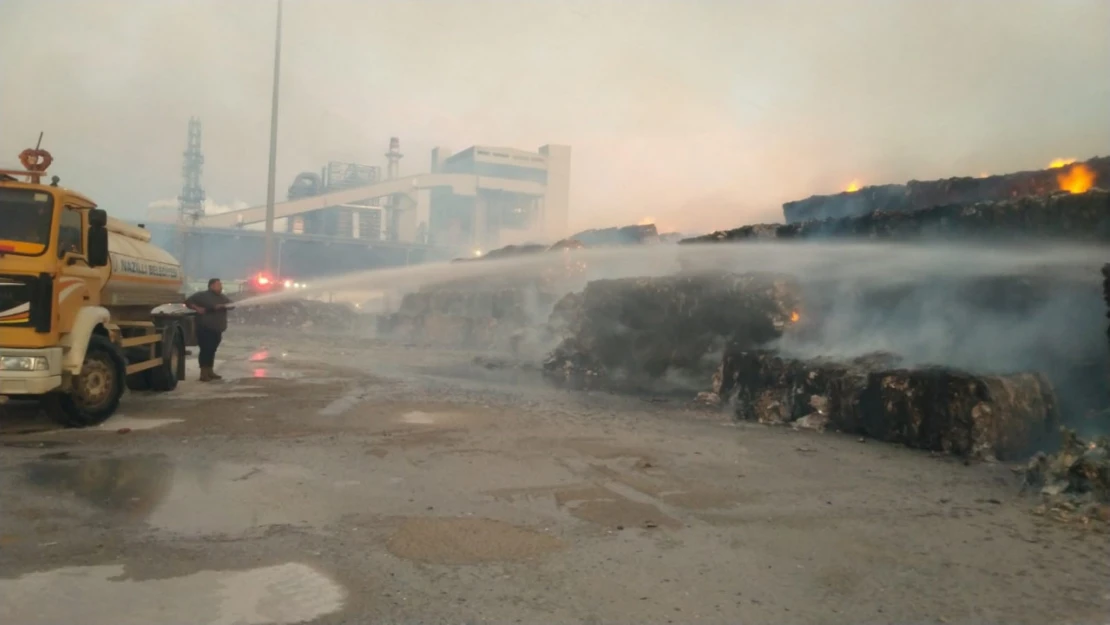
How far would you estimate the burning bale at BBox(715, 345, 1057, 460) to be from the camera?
251 inches

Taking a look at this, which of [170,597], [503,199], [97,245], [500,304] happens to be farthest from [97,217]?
[503,199]

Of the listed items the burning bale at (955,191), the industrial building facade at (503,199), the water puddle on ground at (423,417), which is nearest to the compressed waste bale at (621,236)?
the burning bale at (955,191)

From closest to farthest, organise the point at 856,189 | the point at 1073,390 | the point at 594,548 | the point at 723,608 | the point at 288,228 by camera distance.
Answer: the point at 723,608
the point at 594,548
the point at 1073,390
the point at 856,189
the point at 288,228

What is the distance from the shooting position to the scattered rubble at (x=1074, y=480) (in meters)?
4.63

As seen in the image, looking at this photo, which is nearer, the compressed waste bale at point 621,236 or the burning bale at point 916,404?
the burning bale at point 916,404

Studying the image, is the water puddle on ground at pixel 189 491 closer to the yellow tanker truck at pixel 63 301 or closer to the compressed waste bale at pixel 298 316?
the yellow tanker truck at pixel 63 301

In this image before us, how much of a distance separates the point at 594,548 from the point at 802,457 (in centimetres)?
318

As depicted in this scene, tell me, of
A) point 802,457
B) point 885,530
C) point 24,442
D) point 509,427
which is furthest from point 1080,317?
point 24,442

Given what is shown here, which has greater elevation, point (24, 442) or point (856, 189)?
point (856, 189)

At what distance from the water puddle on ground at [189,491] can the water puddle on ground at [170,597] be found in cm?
73

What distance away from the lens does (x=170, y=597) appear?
3160 millimetres

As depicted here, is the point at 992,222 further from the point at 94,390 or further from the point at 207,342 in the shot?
the point at 207,342

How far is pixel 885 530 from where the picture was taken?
439 cm

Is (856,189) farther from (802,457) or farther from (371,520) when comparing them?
(371,520)
